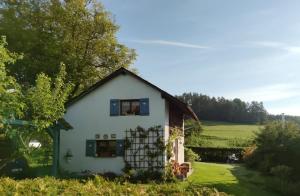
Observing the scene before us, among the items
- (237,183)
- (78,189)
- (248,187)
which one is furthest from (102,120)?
(78,189)

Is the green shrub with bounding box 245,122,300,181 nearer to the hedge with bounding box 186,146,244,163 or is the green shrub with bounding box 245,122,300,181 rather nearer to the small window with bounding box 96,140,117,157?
the small window with bounding box 96,140,117,157

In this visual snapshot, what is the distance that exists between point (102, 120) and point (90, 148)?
1877mm

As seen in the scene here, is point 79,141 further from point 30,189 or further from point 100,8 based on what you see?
point 100,8

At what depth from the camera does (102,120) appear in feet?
88.8

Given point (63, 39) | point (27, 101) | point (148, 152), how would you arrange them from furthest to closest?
point (63, 39), point (148, 152), point (27, 101)

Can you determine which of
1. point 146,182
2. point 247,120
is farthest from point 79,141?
point 247,120

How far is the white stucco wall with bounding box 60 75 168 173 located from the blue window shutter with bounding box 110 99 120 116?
224mm

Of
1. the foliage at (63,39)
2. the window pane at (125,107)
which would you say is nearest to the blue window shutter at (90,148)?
the window pane at (125,107)

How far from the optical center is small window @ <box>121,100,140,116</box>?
26594 mm

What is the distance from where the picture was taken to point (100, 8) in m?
36.9

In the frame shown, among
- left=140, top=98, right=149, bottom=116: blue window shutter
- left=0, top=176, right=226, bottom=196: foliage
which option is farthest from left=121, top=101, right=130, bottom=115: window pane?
left=0, top=176, right=226, bottom=196: foliage

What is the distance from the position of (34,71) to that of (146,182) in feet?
47.9

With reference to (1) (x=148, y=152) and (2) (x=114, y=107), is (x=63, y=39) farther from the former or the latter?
(1) (x=148, y=152)

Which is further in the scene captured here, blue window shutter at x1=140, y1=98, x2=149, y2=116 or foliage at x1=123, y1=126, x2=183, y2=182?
blue window shutter at x1=140, y1=98, x2=149, y2=116
